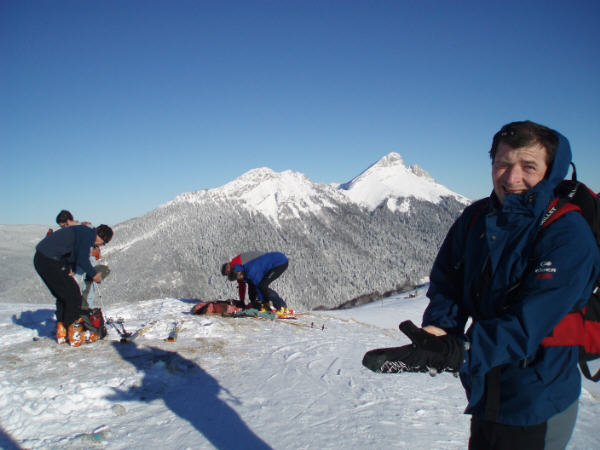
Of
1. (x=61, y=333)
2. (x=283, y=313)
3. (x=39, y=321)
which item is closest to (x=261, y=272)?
(x=283, y=313)

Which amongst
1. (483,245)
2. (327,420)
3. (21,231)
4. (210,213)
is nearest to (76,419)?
(327,420)

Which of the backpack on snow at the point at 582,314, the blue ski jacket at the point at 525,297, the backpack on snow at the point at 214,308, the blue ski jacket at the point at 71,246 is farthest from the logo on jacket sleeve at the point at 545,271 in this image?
the backpack on snow at the point at 214,308

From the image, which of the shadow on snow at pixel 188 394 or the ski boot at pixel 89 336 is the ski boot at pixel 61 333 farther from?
the shadow on snow at pixel 188 394

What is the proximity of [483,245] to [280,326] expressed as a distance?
767cm

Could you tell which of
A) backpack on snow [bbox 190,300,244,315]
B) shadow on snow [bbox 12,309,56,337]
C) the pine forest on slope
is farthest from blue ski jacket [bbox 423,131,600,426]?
the pine forest on slope

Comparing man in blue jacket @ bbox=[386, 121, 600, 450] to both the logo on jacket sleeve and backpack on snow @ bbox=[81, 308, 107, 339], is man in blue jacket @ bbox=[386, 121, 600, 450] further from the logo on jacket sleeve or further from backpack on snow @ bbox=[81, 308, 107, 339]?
backpack on snow @ bbox=[81, 308, 107, 339]

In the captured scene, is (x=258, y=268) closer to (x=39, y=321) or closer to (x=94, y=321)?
(x=94, y=321)

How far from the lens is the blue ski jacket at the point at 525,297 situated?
63.6 inches

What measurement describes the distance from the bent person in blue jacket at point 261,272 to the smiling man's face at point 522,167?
888cm

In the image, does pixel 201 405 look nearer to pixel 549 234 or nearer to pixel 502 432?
pixel 502 432

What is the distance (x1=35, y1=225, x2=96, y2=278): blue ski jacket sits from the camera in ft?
21.8

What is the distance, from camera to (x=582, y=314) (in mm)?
1750

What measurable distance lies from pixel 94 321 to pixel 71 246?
1549mm

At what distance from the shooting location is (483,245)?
2055 millimetres
